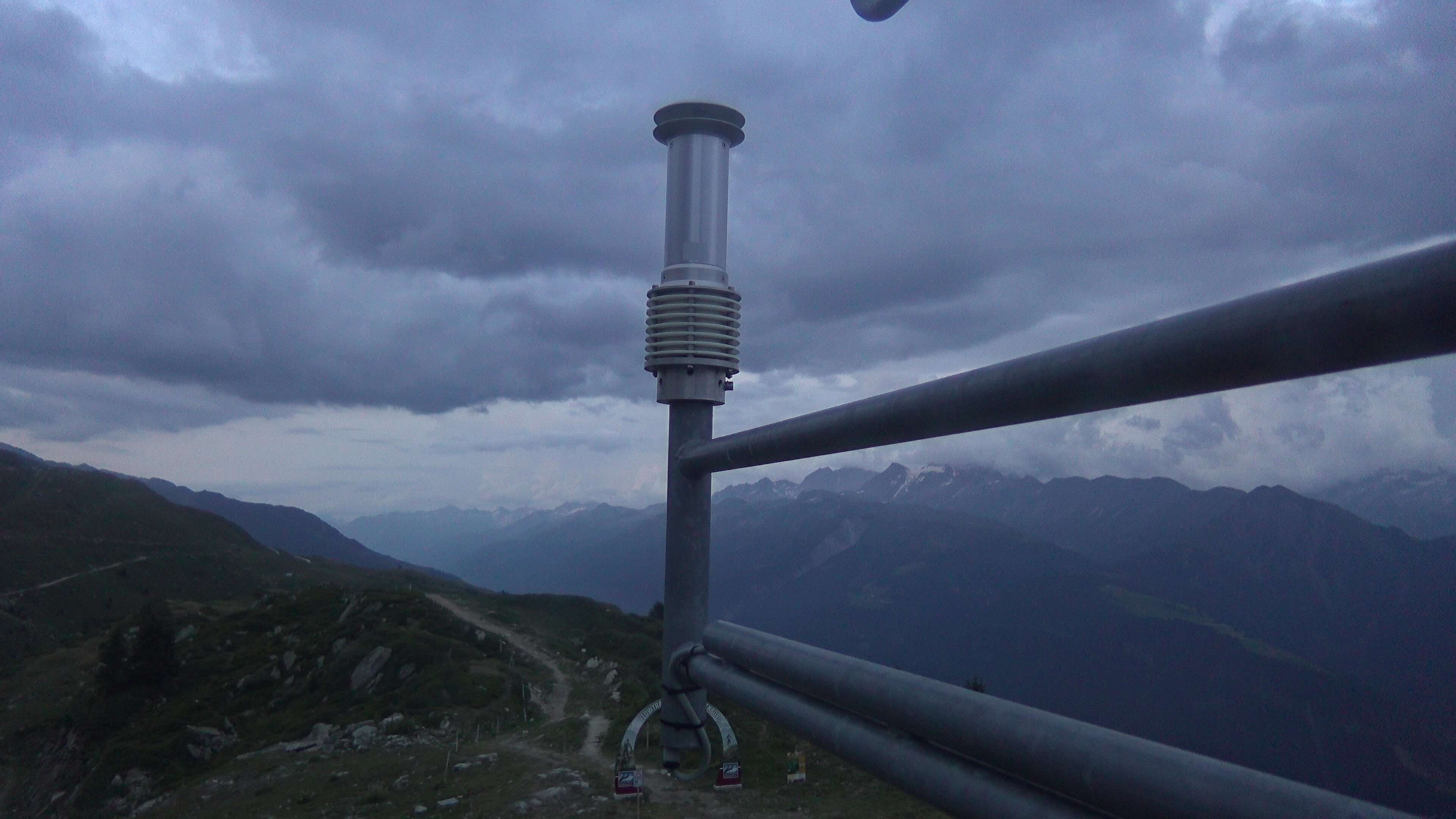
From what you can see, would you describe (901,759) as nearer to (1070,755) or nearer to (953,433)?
(1070,755)

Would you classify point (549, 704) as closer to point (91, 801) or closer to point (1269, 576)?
point (91, 801)

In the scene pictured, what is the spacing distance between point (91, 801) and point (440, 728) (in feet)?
50.6

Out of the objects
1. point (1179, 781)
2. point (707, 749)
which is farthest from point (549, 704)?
point (1179, 781)

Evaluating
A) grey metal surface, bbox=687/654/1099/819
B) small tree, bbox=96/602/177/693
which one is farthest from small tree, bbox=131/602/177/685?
grey metal surface, bbox=687/654/1099/819

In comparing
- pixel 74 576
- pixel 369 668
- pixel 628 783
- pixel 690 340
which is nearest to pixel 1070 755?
pixel 690 340

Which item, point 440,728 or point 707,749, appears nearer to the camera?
point 707,749

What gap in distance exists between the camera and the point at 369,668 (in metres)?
42.0

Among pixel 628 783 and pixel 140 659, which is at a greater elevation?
pixel 628 783

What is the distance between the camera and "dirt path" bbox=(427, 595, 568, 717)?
121ft

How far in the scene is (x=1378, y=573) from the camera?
49.8 m

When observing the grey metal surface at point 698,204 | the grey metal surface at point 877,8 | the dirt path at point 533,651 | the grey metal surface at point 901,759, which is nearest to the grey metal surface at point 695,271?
the grey metal surface at point 698,204

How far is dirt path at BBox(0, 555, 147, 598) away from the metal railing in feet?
284

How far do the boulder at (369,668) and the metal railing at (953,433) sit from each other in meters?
42.5

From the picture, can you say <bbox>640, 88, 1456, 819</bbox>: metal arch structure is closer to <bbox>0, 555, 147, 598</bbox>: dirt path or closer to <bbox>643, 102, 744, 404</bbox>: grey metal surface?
<bbox>643, 102, 744, 404</bbox>: grey metal surface
